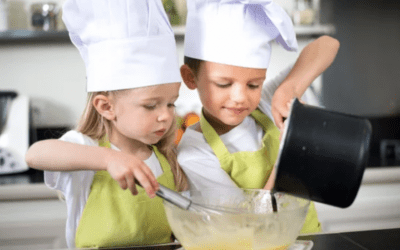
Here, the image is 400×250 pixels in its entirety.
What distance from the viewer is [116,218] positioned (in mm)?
883

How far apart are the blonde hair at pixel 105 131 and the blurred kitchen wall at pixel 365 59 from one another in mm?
1500

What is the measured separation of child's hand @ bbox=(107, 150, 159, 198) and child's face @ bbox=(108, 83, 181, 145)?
128 millimetres

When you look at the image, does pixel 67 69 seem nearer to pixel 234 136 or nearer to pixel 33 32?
pixel 33 32

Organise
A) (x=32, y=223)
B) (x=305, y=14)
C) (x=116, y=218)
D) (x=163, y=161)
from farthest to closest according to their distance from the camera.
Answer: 1. (x=305, y=14)
2. (x=32, y=223)
3. (x=163, y=161)
4. (x=116, y=218)

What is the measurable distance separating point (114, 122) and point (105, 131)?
64 millimetres

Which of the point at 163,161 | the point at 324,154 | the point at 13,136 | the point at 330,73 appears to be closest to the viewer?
the point at 324,154

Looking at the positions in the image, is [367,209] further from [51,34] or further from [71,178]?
[51,34]

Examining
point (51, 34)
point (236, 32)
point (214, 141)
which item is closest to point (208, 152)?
point (214, 141)

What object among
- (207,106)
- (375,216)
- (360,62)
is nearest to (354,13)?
(360,62)

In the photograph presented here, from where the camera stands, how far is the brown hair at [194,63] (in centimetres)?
94

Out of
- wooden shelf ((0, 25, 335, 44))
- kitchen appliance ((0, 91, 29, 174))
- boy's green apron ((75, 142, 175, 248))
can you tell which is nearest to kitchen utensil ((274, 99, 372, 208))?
boy's green apron ((75, 142, 175, 248))

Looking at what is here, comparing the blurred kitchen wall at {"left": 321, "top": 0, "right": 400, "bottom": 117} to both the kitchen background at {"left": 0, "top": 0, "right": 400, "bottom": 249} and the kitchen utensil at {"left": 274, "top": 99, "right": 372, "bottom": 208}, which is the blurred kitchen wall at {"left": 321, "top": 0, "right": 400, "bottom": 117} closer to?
the kitchen background at {"left": 0, "top": 0, "right": 400, "bottom": 249}

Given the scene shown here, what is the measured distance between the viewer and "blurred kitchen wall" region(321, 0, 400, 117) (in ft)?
7.42

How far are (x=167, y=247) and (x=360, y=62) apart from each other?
1836 mm
